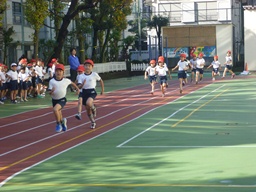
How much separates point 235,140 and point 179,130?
2599mm

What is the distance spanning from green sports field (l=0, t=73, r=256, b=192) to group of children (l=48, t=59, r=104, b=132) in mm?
1129

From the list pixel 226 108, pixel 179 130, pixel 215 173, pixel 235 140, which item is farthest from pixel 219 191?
pixel 226 108

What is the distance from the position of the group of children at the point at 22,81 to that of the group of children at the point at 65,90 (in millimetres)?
9449

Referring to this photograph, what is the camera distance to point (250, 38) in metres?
59.6

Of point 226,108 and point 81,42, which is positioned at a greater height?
point 81,42

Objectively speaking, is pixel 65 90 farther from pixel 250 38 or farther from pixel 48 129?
pixel 250 38

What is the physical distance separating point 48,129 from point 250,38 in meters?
42.5

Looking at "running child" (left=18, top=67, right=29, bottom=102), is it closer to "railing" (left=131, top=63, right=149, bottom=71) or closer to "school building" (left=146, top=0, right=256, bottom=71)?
"railing" (left=131, top=63, right=149, bottom=71)

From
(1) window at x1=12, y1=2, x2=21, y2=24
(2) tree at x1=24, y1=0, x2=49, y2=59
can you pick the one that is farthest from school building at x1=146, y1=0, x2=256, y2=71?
(2) tree at x1=24, y1=0, x2=49, y2=59

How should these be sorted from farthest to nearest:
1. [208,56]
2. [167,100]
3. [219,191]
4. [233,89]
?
[208,56] < [233,89] < [167,100] < [219,191]

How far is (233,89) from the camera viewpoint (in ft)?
114

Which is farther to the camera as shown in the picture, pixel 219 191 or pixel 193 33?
pixel 193 33

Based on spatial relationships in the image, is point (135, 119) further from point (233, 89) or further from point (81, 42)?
point (81, 42)

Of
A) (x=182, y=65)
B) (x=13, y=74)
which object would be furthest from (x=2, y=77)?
(x=182, y=65)
